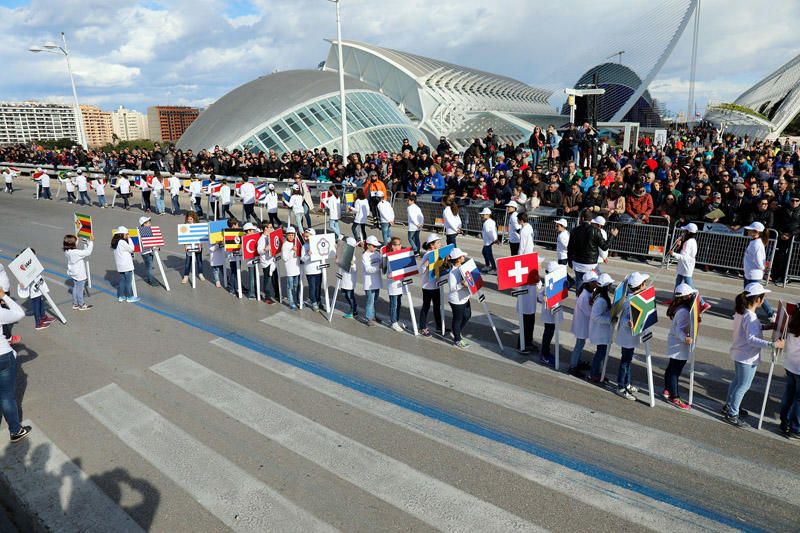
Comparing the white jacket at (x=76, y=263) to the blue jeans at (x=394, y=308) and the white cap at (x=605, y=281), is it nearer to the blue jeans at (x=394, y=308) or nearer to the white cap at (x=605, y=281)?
the blue jeans at (x=394, y=308)

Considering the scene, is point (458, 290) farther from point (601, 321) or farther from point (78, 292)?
point (78, 292)

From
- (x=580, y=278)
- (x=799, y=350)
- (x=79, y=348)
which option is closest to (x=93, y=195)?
(x=79, y=348)

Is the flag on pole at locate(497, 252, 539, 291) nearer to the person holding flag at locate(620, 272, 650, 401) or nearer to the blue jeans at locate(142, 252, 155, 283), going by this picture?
the person holding flag at locate(620, 272, 650, 401)

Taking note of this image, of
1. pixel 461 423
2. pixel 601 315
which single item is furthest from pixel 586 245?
pixel 461 423

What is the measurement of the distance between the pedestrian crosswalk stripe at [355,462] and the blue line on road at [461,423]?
940mm

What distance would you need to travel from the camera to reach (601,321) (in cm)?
671

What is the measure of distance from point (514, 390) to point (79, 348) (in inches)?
273

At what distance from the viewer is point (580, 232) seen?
943 centimetres

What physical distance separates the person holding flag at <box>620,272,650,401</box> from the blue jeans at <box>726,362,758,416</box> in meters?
1.03

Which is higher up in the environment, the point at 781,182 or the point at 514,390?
the point at 781,182

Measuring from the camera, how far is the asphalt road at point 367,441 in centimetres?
478

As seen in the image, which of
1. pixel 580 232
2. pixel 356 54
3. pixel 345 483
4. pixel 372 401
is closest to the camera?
pixel 345 483

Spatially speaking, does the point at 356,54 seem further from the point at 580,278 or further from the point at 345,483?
the point at 345,483

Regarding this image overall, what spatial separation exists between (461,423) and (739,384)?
3133 millimetres
